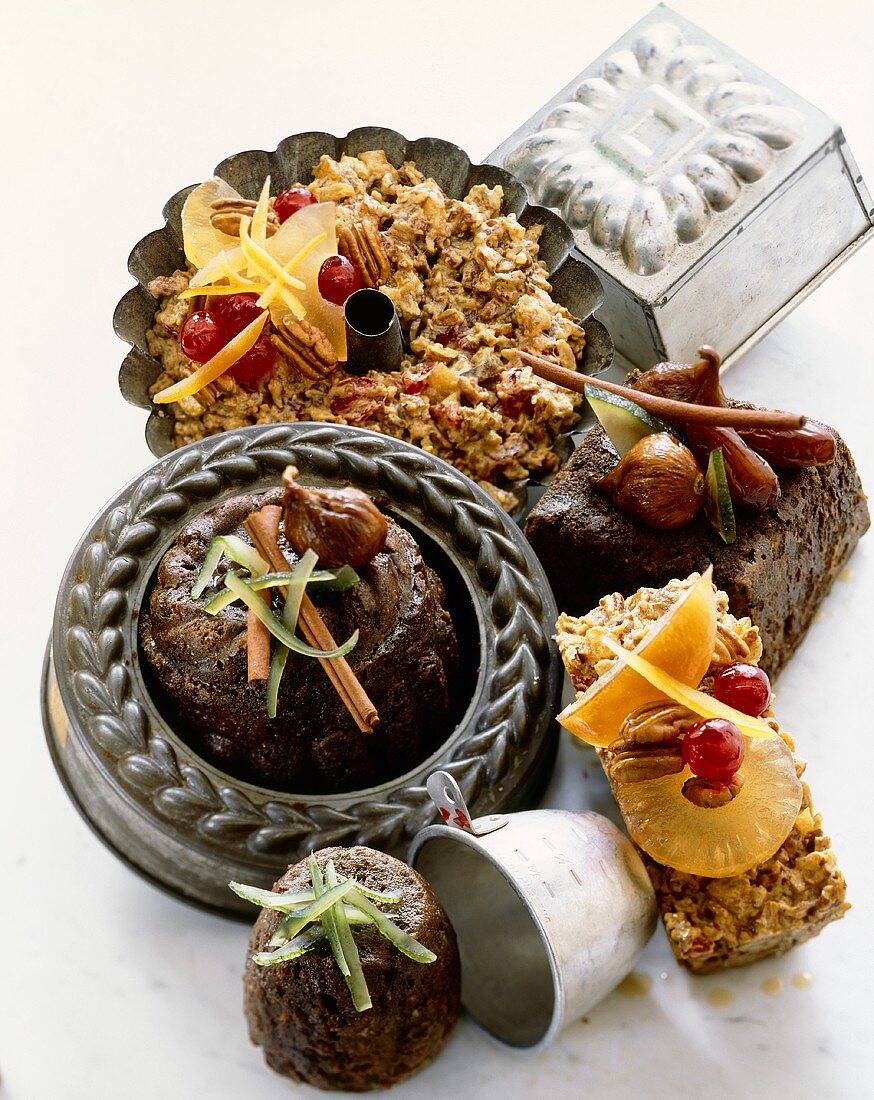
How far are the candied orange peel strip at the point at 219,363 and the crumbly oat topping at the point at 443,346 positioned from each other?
1.8 inches

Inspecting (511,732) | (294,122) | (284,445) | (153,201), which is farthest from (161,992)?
(294,122)

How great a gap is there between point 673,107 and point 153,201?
3.28ft

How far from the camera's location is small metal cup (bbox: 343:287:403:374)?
232 cm

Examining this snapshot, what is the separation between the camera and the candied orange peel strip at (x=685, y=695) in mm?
1854

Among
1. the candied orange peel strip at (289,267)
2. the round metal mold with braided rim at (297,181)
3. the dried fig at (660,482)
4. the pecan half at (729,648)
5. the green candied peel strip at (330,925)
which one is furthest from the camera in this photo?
the round metal mold with braided rim at (297,181)

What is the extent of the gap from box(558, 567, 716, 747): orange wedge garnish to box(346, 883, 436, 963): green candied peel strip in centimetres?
34

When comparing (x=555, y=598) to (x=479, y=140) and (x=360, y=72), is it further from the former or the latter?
(x=360, y=72)

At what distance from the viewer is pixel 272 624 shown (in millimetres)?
1869

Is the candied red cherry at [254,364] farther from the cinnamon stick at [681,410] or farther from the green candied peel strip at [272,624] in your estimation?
the green candied peel strip at [272,624]

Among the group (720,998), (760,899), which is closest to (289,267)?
(760,899)

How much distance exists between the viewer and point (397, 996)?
184cm

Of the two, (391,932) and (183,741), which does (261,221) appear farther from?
(391,932)

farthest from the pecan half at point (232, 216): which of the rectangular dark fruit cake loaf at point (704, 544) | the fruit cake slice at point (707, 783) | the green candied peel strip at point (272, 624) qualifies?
the fruit cake slice at point (707, 783)

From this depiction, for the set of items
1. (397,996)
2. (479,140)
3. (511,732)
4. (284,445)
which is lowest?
(397,996)
